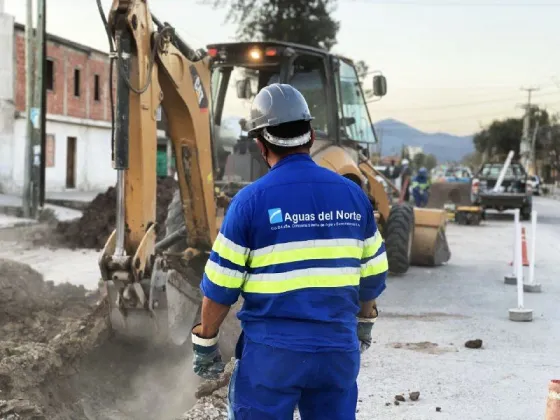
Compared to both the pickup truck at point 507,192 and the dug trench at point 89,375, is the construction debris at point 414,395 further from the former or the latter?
the pickup truck at point 507,192

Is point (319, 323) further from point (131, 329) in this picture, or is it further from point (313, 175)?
point (131, 329)

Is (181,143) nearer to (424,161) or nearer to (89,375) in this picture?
(89,375)

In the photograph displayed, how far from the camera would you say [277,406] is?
2.87m

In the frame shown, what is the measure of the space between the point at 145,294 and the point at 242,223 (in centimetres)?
318

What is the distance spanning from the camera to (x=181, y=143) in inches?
270

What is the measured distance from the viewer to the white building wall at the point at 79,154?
99.5 ft

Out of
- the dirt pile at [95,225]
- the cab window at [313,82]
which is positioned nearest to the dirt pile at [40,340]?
the cab window at [313,82]

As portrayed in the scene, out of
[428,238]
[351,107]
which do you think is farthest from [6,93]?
[351,107]

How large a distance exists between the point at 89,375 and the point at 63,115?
30.4 metres

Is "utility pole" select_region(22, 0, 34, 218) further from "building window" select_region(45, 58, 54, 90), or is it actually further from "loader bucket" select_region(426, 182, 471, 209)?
"building window" select_region(45, 58, 54, 90)

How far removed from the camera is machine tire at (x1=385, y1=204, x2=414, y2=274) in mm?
11297

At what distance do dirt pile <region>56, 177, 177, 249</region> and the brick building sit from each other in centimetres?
1448

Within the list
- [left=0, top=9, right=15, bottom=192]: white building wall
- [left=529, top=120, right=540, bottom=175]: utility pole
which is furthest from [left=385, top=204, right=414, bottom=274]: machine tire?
[left=529, top=120, right=540, bottom=175]: utility pole

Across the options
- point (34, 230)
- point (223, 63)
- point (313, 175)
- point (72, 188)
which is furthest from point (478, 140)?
point (313, 175)
